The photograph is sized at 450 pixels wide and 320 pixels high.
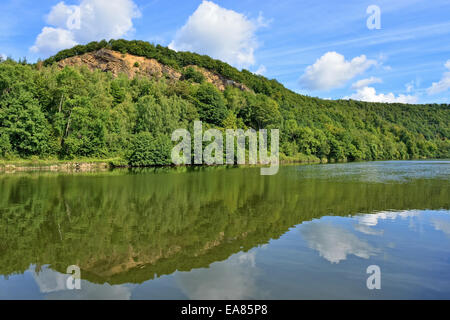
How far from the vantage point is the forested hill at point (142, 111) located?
53.0 m

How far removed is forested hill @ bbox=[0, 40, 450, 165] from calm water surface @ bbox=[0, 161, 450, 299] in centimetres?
4110

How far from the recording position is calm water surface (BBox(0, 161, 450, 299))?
674 cm

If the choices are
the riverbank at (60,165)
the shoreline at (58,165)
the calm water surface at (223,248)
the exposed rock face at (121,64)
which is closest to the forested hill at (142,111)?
the exposed rock face at (121,64)

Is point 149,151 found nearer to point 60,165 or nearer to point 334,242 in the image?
point 60,165

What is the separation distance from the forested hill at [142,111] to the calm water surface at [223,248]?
4110cm

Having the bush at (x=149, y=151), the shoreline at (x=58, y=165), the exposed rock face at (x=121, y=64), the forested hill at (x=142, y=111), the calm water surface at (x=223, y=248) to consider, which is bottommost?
the calm water surface at (x=223, y=248)

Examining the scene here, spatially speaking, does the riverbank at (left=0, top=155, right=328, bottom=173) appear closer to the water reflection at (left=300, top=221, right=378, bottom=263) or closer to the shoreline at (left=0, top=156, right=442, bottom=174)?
the shoreline at (left=0, top=156, right=442, bottom=174)

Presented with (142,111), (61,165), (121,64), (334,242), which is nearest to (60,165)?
(61,165)

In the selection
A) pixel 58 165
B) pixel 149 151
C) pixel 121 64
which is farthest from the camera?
pixel 121 64

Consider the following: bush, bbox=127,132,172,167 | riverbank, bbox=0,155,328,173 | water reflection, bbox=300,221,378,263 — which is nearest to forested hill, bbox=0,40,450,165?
bush, bbox=127,132,172,167

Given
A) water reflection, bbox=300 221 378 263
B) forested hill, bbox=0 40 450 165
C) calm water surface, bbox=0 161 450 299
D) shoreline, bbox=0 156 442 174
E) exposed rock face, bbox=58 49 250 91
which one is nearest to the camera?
calm water surface, bbox=0 161 450 299

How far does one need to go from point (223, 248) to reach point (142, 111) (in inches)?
2355

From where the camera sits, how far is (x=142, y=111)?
65.6 meters

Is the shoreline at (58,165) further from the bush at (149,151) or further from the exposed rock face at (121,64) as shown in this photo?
the exposed rock face at (121,64)
